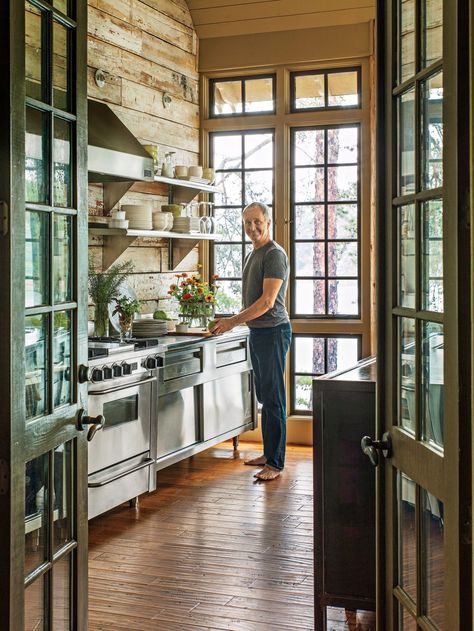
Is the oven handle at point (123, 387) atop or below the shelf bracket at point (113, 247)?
below

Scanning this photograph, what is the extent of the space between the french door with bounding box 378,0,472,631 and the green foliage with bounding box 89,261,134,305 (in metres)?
3.11

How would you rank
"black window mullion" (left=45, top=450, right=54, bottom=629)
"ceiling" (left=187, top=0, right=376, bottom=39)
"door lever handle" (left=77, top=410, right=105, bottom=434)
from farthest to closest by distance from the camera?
"ceiling" (left=187, top=0, right=376, bottom=39) < "door lever handle" (left=77, top=410, right=105, bottom=434) < "black window mullion" (left=45, top=450, right=54, bottom=629)

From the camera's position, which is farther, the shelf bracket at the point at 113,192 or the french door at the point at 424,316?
the shelf bracket at the point at 113,192

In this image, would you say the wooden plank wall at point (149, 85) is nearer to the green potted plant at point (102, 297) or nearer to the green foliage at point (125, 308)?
the green potted plant at point (102, 297)

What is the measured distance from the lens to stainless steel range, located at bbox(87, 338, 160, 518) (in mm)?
4445

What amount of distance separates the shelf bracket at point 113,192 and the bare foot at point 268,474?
210 centimetres

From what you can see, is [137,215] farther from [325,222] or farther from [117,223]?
[325,222]

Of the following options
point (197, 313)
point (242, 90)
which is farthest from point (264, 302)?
point (242, 90)

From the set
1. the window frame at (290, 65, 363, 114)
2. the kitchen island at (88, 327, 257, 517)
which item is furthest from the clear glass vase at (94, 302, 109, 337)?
the window frame at (290, 65, 363, 114)

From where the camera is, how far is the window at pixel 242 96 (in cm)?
700

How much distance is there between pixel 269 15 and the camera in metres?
6.81

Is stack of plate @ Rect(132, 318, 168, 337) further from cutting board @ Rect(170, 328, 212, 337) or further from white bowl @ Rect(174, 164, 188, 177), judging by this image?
white bowl @ Rect(174, 164, 188, 177)

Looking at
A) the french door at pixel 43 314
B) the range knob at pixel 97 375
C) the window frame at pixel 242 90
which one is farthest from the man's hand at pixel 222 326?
the french door at pixel 43 314

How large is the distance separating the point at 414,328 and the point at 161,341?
11.3ft
